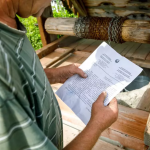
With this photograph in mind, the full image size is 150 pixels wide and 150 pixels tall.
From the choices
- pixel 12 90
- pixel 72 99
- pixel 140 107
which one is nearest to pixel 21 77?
pixel 12 90

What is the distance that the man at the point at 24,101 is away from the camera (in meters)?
0.46

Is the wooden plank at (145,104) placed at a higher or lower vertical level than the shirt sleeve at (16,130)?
lower

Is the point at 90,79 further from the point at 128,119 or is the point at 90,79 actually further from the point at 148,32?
the point at 148,32

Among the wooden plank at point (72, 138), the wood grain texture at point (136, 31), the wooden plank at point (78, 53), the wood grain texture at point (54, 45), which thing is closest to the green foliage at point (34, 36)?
the wood grain texture at point (54, 45)

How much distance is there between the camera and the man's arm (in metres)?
0.72

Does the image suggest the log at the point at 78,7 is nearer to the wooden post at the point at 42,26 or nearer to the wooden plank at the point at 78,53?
the wooden post at the point at 42,26

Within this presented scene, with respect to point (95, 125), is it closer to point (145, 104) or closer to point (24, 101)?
point (24, 101)

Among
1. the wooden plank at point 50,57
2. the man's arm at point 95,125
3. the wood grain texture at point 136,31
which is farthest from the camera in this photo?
the wooden plank at point 50,57

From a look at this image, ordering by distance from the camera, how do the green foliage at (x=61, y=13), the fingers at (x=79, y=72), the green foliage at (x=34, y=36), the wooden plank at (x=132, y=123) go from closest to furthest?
the fingers at (x=79, y=72) < the wooden plank at (x=132, y=123) < the green foliage at (x=34, y=36) < the green foliage at (x=61, y=13)

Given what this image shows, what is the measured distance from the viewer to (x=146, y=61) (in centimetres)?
230

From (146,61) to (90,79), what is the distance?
1.39 metres

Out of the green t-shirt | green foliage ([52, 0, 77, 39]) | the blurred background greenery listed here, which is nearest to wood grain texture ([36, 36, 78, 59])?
the blurred background greenery

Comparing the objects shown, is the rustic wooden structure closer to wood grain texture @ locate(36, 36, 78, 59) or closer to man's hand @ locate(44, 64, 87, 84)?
wood grain texture @ locate(36, 36, 78, 59)

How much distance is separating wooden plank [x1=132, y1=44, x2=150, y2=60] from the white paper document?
52.4 inches
